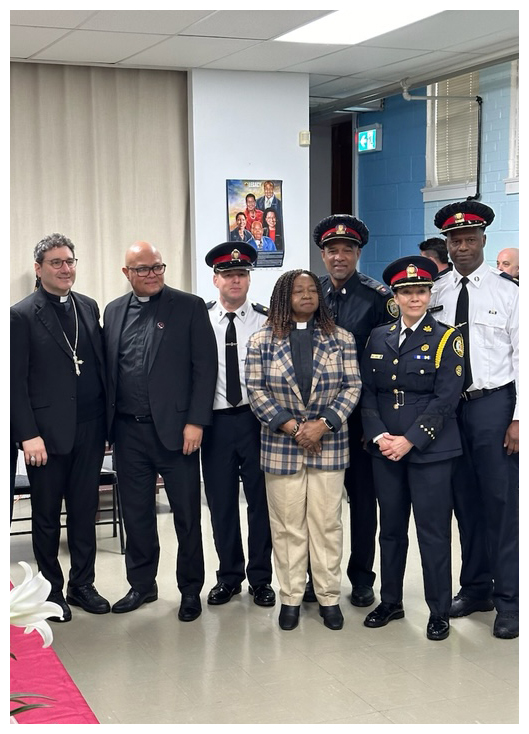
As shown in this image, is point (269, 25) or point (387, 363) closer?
point (387, 363)

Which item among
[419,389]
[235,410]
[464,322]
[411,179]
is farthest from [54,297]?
[411,179]

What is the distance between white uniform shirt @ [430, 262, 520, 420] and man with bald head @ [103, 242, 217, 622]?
1117 mm

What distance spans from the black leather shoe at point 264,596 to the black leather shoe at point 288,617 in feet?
0.76

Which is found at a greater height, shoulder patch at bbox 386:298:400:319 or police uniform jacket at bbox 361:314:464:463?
shoulder patch at bbox 386:298:400:319

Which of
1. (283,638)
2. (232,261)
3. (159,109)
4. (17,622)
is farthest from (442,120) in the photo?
(17,622)

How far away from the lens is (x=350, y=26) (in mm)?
5281

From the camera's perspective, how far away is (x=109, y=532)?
5.54m

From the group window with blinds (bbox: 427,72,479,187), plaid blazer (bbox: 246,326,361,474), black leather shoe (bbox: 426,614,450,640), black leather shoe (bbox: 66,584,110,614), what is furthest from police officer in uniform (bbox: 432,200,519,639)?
window with blinds (bbox: 427,72,479,187)

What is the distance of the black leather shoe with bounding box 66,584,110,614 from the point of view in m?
4.09

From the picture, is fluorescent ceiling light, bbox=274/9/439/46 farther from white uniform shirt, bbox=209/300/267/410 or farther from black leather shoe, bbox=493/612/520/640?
black leather shoe, bbox=493/612/520/640

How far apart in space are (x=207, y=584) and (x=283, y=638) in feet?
2.67

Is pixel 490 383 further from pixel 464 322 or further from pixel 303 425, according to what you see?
pixel 303 425

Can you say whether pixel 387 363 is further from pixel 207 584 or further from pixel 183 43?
pixel 183 43

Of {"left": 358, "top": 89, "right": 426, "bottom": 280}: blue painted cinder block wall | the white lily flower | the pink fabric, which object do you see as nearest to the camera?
the white lily flower
